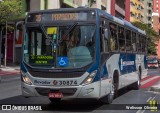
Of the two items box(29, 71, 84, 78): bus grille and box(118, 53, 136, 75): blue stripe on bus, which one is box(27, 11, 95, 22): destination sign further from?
box(118, 53, 136, 75): blue stripe on bus

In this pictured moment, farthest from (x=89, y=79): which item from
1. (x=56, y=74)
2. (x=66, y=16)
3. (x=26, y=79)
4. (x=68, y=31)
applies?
(x=66, y=16)

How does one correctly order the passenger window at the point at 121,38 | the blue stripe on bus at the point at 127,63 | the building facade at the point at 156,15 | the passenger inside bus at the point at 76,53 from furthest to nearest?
the building facade at the point at 156,15, the blue stripe on bus at the point at 127,63, the passenger window at the point at 121,38, the passenger inside bus at the point at 76,53

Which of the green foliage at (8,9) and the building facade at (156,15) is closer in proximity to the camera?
the green foliage at (8,9)

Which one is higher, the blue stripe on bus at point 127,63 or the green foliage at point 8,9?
the green foliage at point 8,9

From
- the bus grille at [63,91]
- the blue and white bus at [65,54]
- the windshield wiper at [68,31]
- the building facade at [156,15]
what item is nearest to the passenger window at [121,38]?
the blue and white bus at [65,54]

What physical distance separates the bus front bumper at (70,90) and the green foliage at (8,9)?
25.9 metres

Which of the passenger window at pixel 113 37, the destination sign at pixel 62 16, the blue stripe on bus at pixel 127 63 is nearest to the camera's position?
the destination sign at pixel 62 16

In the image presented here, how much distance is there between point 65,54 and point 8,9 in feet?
85.6

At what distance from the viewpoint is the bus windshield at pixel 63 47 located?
11.7m

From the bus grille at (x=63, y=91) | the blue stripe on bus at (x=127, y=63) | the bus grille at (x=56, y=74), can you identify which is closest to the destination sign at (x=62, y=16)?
the bus grille at (x=56, y=74)

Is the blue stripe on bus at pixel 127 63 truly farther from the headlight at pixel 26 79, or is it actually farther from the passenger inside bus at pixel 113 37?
the headlight at pixel 26 79

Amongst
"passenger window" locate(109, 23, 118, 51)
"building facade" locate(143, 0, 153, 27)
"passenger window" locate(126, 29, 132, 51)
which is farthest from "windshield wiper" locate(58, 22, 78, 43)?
"building facade" locate(143, 0, 153, 27)

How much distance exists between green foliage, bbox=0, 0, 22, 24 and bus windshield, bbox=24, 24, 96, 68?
25379 millimetres

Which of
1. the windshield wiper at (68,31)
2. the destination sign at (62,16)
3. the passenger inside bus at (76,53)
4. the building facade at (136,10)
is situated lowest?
the passenger inside bus at (76,53)
